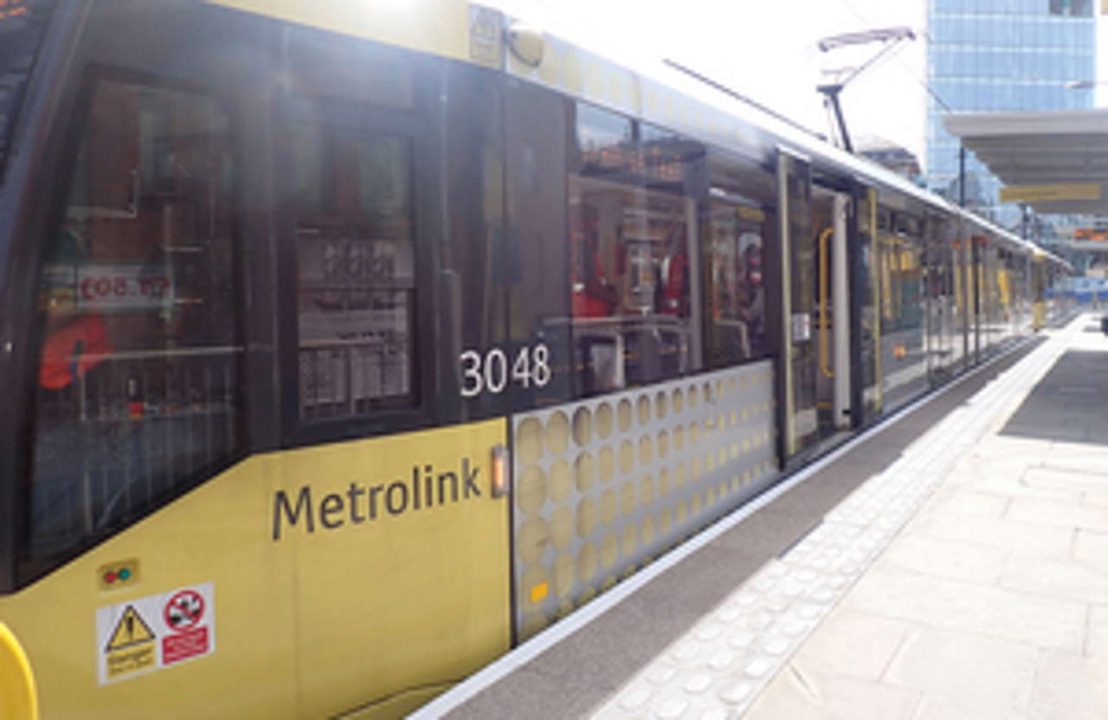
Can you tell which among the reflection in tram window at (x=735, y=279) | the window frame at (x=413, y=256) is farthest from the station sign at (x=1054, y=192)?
the window frame at (x=413, y=256)

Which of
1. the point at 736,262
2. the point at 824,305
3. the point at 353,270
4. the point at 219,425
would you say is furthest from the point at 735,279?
the point at 219,425

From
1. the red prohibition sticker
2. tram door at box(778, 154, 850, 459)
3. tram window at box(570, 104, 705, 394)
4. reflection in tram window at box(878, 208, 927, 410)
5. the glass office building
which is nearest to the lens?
the red prohibition sticker

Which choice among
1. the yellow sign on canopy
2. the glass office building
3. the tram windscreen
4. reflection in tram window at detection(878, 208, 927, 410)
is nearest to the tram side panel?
the tram windscreen

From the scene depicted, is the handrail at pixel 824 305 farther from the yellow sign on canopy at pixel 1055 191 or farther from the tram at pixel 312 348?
the yellow sign on canopy at pixel 1055 191

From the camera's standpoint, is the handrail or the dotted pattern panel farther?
the handrail

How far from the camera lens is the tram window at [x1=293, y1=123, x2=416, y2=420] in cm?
286

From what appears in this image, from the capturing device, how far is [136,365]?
252 cm

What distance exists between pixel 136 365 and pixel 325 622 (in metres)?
0.96

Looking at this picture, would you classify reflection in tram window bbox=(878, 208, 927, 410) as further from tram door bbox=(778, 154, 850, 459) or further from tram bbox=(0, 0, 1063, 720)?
tram bbox=(0, 0, 1063, 720)

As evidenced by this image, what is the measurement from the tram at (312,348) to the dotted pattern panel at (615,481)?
0.02 metres

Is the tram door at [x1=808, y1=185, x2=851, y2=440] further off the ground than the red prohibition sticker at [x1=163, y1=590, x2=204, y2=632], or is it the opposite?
the tram door at [x1=808, y1=185, x2=851, y2=440]

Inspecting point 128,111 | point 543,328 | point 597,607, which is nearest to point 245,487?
point 128,111

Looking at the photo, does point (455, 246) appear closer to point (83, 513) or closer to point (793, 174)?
point (83, 513)

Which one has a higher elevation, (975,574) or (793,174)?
(793,174)
